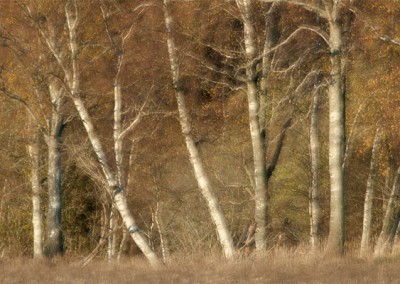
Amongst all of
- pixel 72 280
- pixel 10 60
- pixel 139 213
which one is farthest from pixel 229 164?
pixel 72 280

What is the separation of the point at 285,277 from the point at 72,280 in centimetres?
341

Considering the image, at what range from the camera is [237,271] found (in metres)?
12.6

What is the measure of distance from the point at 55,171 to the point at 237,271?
15.1m

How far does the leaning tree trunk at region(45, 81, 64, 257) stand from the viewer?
2573 centimetres

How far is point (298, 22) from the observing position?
2153 cm

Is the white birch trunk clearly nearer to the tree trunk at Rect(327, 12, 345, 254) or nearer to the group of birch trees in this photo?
the group of birch trees

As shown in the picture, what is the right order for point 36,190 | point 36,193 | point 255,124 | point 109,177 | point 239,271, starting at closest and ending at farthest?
point 239,271
point 255,124
point 109,177
point 36,193
point 36,190

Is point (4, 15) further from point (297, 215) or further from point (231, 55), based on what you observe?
point (297, 215)

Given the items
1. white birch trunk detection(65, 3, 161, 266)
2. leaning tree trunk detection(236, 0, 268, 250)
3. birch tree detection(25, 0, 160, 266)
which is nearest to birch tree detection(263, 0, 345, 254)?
leaning tree trunk detection(236, 0, 268, 250)

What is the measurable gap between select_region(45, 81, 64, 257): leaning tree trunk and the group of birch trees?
0.16ft

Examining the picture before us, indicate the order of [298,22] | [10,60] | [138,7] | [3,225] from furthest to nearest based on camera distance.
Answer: [3,225]
[10,60]
[298,22]
[138,7]

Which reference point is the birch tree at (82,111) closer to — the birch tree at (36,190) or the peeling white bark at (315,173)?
the birch tree at (36,190)

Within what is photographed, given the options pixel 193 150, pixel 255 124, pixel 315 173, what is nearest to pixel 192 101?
pixel 193 150

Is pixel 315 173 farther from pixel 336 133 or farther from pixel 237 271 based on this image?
pixel 237 271
